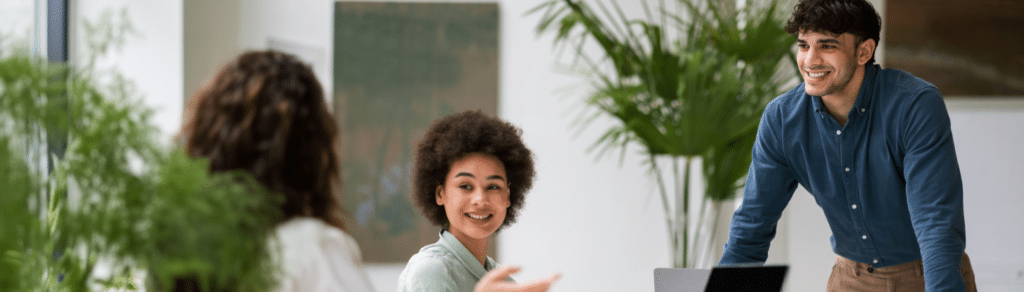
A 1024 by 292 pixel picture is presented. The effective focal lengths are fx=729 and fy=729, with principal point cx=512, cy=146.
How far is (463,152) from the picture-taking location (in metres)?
1.65

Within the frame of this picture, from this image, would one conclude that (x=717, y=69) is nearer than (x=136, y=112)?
No

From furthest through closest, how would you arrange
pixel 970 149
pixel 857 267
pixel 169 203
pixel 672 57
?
1. pixel 970 149
2. pixel 672 57
3. pixel 857 267
4. pixel 169 203

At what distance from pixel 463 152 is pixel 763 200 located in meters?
0.76

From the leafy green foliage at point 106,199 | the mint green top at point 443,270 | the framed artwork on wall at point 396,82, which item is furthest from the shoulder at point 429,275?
the framed artwork on wall at point 396,82

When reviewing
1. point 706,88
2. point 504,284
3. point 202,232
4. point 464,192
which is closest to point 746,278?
point 504,284

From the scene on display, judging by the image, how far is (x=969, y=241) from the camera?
10.0ft

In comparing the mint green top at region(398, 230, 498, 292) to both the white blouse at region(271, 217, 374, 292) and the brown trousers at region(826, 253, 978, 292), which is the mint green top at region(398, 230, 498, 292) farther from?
the brown trousers at region(826, 253, 978, 292)

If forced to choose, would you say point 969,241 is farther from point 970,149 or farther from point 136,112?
point 136,112

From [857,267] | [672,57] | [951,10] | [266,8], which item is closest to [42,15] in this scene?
[266,8]

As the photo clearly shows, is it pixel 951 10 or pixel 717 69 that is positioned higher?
pixel 951 10

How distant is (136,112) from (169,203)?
111 mm

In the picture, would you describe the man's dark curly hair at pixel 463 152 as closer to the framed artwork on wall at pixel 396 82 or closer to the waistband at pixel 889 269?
the waistband at pixel 889 269

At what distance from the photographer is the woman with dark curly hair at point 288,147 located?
79cm

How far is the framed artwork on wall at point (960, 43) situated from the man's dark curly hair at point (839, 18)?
1.77 m
